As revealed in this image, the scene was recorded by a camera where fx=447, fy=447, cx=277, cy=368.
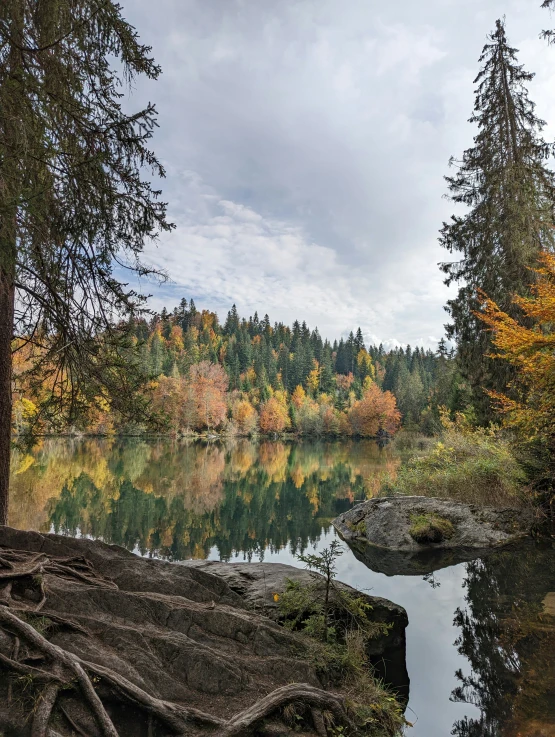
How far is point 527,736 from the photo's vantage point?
12.1ft

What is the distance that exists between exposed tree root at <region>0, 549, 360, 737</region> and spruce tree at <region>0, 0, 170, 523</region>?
2730mm

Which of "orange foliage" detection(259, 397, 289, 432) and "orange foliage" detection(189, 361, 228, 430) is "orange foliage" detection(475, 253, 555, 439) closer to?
"orange foliage" detection(189, 361, 228, 430)

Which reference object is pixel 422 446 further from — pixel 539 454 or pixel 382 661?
pixel 382 661

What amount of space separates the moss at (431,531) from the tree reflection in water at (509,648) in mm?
1631

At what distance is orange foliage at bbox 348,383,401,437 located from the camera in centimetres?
7019

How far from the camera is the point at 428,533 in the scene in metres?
10.3

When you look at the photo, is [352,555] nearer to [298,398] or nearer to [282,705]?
[282,705]

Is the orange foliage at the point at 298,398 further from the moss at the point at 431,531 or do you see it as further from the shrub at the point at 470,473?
the moss at the point at 431,531

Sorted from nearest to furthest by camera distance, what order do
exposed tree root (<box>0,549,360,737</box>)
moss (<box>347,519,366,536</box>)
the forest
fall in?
exposed tree root (<box>0,549,360,737</box>)
moss (<box>347,519,366,536</box>)
the forest

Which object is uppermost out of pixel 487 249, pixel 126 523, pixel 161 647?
pixel 487 249

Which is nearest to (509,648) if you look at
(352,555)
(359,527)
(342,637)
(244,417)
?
(342,637)

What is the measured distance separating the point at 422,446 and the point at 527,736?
113ft

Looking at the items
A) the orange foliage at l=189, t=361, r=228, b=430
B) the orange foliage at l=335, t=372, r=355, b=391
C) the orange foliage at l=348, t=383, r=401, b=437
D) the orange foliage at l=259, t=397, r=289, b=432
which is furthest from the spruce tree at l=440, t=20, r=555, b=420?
the orange foliage at l=335, t=372, r=355, b=391

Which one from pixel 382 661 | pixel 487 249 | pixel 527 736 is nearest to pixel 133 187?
pixel 382 661
